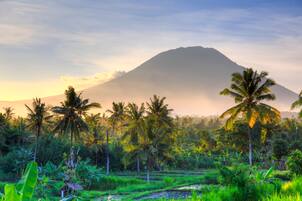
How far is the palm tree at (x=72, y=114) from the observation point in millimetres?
61844

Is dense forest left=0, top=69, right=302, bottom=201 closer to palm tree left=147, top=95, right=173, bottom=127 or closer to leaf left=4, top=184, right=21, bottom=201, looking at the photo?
palm tree left=147, top=95, right=173, bottom=127

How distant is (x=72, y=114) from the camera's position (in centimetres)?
6266

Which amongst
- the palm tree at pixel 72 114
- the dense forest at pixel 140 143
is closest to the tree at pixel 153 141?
the dense forest at pixel 140 143

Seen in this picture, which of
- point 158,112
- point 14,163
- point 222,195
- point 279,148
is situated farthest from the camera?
point 158,112

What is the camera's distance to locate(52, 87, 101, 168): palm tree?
203 feet

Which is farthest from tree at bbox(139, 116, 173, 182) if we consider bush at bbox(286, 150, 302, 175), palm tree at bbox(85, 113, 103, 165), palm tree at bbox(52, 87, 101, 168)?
bush at bbox(286, 150, 302, 175)

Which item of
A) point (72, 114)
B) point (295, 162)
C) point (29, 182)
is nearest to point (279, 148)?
point (72, 114)

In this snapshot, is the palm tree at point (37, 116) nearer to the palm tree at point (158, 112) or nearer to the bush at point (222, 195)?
the palm tree at point (158, 112)

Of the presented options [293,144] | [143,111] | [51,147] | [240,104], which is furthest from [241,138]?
[51,147]

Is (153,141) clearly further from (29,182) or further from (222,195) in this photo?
(29,182)

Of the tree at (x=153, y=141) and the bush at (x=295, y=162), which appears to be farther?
the tree at (x=153, y=141)

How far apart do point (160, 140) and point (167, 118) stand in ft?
14.0

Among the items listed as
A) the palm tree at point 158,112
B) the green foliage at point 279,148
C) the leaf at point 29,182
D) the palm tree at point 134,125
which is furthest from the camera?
the palm tree at point 158,112

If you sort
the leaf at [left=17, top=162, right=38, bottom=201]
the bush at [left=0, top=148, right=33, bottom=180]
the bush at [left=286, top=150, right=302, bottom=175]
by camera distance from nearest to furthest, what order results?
the leaf at [left=17, top=162, right=38, bottom=201]
the bush at [left=286, top=150, right=302, bottom=175]
the bush at [left=0, top=148, right=33, bottom=180]
